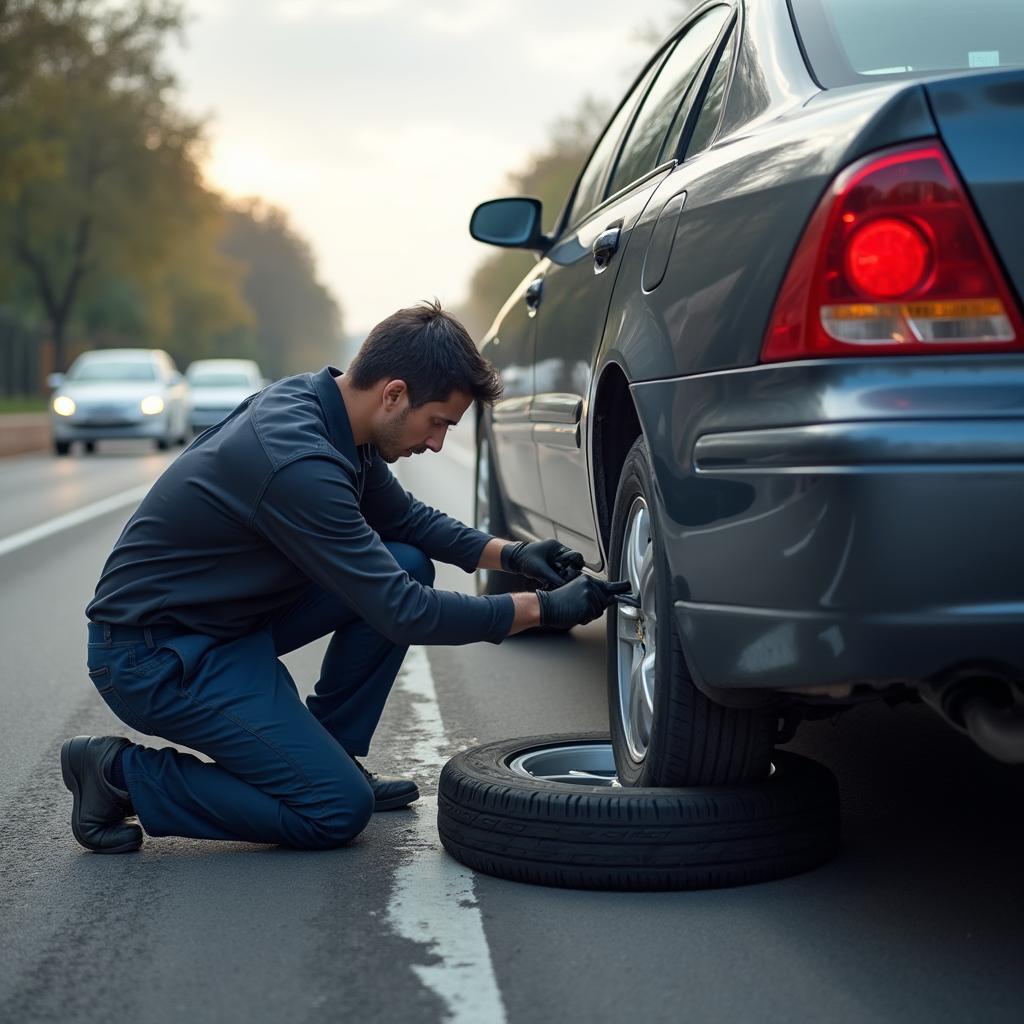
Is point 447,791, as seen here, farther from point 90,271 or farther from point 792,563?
point 90,271

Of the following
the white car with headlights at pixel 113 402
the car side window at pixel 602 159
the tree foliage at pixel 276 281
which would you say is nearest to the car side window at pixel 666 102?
the car side window at pixel 602 159

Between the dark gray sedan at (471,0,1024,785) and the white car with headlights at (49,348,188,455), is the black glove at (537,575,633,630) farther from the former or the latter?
the white car with headlights at (49,348,188,455)

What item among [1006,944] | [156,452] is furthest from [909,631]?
[156,452]

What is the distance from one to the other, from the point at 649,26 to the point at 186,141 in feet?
49.2

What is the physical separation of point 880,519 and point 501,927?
3.62 ft

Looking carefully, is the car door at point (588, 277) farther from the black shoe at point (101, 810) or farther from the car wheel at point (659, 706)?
the black shoe at point (101, 810)

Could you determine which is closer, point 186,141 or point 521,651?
point 521,651

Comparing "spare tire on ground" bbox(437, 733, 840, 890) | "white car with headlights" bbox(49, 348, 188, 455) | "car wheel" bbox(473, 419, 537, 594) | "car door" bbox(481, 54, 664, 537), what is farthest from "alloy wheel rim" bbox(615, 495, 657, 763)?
"white car with headlights" bbox(49, 348, 188, 455)

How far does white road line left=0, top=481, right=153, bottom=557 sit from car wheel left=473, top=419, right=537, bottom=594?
10.1 ft

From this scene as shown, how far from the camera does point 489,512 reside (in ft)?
21.5

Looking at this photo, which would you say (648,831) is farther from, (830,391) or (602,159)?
(602,159)

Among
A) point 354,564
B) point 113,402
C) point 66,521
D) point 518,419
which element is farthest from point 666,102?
point 113,402

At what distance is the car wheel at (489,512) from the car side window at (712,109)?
7.61 ft

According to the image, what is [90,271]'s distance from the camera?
4681 cm
